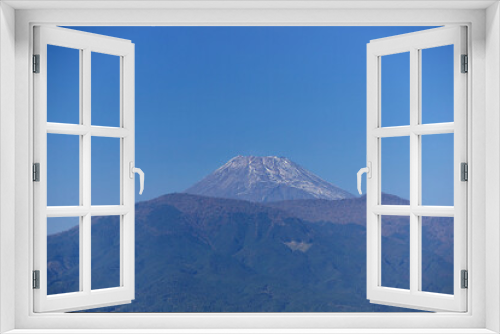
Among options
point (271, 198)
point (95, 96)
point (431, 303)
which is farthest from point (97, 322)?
point (271, 198)

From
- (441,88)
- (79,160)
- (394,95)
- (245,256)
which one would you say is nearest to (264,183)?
(245,256)

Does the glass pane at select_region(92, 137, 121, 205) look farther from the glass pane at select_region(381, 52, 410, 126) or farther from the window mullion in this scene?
the glass pane at select_region(381, 52, 410, 126)

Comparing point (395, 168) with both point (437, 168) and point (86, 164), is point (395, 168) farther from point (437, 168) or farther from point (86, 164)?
point (86, 164)

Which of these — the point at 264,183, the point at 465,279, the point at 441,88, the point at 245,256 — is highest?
the point at 441,88

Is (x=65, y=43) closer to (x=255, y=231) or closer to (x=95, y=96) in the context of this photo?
(x=95, y=96)

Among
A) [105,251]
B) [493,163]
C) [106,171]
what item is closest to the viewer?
[493,163]

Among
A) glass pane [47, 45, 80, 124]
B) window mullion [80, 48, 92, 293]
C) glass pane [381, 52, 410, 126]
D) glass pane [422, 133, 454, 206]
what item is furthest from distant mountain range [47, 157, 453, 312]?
window mullion [80, 48, 92, 293]

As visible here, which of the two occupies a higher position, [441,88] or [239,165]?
[441,88]
